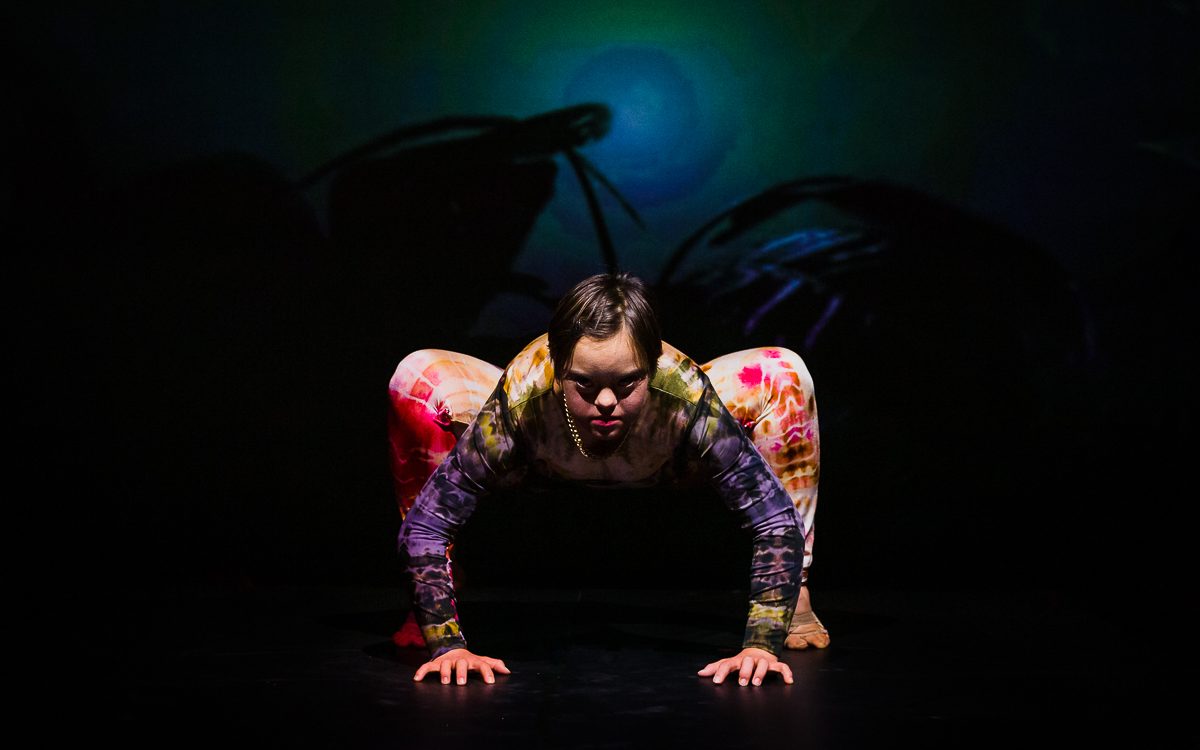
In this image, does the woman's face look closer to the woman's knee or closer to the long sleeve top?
the long sleeve top

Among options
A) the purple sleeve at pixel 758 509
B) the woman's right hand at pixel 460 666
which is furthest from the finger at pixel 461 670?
the purple sleeve at pixel 758 509

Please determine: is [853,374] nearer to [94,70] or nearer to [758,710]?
[758,710]

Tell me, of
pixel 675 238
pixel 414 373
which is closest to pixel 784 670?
pixel 414 373

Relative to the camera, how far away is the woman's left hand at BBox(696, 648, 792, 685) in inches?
89.7

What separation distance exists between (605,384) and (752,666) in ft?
1.79

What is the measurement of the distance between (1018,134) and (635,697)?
6.46ft

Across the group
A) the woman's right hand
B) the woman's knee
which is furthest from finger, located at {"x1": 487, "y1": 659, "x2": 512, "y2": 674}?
the woman's knee

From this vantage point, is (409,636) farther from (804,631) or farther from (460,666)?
(804,631)

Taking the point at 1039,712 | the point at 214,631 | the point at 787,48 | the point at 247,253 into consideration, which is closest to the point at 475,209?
the point at 247,253

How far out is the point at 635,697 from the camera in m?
2.21

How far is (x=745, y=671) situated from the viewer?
228 cm

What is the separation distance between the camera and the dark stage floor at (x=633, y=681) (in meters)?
1.99

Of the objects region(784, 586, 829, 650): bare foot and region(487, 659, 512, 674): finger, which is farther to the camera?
region(784, 586, 829, 650): bare foot

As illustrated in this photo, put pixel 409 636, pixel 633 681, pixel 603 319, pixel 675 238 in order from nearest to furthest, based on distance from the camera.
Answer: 1. pixel 603 319
2. pixel 633 681
3. pixel 409 636
4. pixel 675 238
